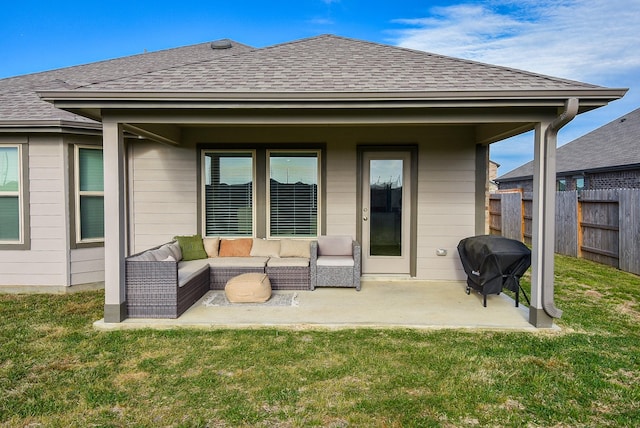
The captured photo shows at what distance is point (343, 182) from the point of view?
21.5 feet

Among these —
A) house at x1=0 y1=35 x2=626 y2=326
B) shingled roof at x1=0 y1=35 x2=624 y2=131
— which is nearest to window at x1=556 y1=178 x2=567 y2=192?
house at x1=0 y1=35 x2=626 y2=326

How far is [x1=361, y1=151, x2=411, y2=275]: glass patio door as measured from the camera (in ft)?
21.5

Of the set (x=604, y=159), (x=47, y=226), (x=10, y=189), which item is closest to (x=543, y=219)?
(x=47, y=226)

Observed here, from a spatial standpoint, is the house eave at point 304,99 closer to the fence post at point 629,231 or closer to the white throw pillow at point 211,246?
the white throw pillow at point 211,246

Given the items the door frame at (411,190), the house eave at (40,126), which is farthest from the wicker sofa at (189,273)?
the house eave at (40,126)

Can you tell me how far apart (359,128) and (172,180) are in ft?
10.7

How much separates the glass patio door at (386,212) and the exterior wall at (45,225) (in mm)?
4665

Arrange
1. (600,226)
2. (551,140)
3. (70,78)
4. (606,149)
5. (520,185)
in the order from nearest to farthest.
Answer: (551,140) → (70,78) → (600,226) → (606,149) → (520,185)

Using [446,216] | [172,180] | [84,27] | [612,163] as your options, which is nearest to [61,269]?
[172,180]

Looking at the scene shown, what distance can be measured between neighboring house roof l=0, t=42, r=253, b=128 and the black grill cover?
5.57 m

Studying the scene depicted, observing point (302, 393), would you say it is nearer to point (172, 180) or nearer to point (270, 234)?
point (270, 234)

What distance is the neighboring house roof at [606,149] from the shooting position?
13.2 meters

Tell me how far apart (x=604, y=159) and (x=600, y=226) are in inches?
281

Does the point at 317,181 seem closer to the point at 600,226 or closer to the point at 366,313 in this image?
the point at 366,313
